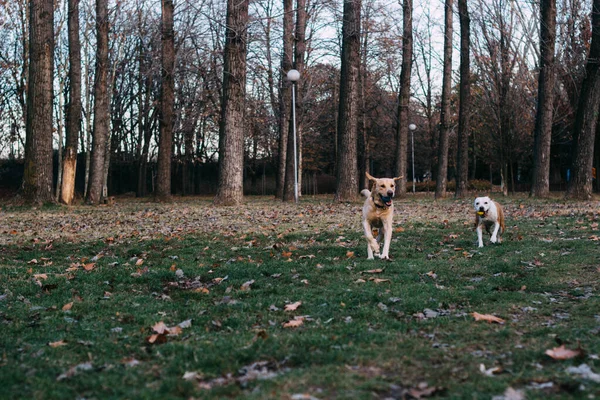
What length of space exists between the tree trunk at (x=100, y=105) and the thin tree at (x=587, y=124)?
1697cm

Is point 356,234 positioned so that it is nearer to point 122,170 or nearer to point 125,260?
point 125,260

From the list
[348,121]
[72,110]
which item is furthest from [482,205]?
[72,110]

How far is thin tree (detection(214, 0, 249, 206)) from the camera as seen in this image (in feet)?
58.3

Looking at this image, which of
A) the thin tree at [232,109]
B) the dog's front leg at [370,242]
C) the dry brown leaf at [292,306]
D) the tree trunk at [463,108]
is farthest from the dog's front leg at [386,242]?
the tree trunk at [463,108]

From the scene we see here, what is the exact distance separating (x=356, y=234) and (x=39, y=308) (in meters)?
6.22

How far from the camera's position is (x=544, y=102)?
21828 millimetres

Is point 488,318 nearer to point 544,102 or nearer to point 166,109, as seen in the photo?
point 544,102

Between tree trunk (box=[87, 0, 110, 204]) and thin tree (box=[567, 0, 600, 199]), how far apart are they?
16968 millimetres

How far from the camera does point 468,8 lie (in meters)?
25.9

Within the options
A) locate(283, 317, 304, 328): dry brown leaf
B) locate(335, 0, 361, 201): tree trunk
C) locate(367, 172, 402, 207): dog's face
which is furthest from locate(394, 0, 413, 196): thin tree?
locate(283, 317, 304, 328): dry brown leaf

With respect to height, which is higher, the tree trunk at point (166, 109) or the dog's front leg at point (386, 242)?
the tree trunk at point (166, 109)

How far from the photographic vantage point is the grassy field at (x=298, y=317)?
3482mm

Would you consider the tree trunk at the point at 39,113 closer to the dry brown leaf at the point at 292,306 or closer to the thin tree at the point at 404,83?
the dry brown leaf at the point at 292,306

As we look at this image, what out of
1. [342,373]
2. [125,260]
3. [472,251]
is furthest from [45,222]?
[342,373]
